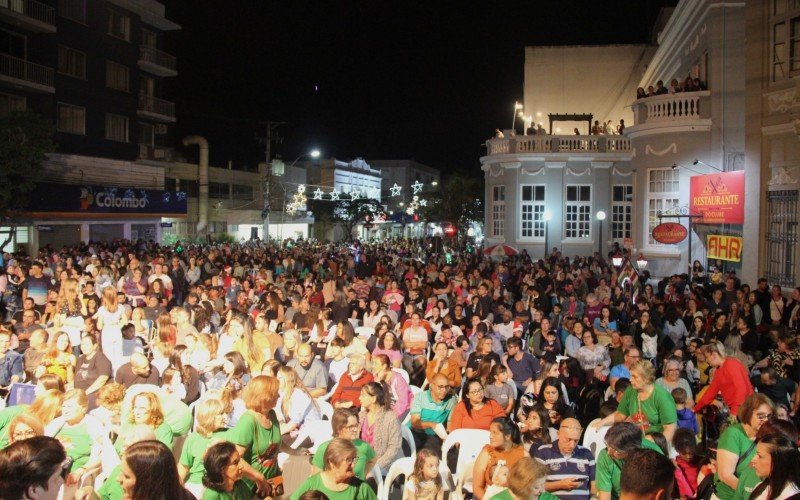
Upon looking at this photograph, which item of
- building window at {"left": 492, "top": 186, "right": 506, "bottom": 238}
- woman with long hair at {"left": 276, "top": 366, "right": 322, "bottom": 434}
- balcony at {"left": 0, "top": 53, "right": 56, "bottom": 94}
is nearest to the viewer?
woman with long hair at {"left": 276, "top": 366, "right": 322, "bottom": 434}

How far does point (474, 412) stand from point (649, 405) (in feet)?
5.11

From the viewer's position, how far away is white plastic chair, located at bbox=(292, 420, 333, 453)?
263 inches

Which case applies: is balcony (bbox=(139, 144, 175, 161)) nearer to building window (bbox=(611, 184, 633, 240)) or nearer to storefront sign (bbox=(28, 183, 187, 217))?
storefront sign (bbox=(28, 183, 187, 217))

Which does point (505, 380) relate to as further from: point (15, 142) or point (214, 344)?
point (15, 142)

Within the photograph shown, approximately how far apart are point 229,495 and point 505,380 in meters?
4.02

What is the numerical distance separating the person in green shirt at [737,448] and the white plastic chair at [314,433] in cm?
341

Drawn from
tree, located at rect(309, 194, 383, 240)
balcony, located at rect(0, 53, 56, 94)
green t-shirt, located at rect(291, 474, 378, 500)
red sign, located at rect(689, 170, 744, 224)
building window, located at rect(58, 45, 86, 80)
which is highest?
building window, located at rect(58, 45, 86, 80)

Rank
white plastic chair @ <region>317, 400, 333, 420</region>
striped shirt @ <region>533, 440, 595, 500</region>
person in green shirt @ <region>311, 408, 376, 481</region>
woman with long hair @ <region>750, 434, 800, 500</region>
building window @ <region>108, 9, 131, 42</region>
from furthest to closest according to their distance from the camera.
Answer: building window @ <region>108, 9, 131, 42</region> → white plastic chair @ <region>317, 400, 333, 420</region> → person in green shirt @ <region>311, 408, 376, 481</region> → striped shirt @ <region>533, 440, 595, 500</region> → woman with long hair @ <region>750, 434, 800, 500</region>

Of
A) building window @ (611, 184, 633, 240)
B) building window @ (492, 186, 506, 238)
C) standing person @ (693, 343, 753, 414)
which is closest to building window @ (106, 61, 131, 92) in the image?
building window @ (492, 186, 506, 238)

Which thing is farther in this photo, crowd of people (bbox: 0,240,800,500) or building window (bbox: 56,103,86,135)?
building window (bbox: 56,103,86,135)

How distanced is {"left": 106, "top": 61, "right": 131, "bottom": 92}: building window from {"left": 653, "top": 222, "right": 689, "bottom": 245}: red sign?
83.0 ft

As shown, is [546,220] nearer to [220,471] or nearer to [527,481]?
[527,481]

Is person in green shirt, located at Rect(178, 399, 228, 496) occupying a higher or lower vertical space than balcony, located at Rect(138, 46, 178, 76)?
lower

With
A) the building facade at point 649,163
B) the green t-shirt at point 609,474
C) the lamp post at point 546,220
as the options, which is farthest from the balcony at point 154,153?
the green t-shirt at point 609,474
